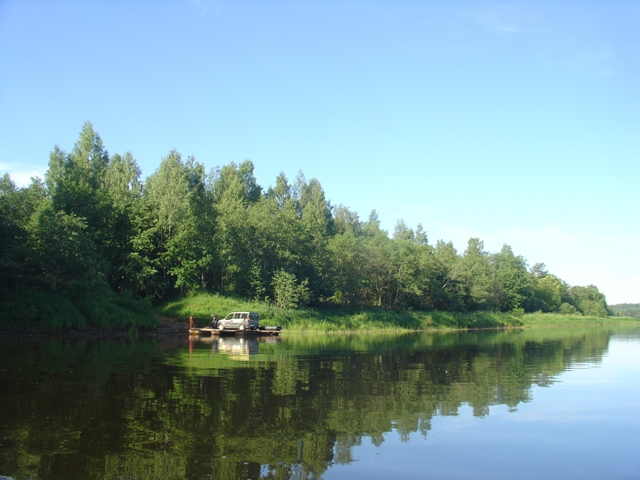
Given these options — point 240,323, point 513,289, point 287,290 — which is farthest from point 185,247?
point 513,289

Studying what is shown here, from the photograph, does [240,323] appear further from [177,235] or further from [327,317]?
[327,317]

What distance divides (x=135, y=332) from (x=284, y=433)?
3921cm

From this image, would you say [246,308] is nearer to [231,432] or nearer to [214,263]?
[214,263]

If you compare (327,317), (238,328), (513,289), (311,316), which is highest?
(513,289)

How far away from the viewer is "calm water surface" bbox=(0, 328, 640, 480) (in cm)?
873

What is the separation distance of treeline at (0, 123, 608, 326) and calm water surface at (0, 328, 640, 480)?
23.9 metres

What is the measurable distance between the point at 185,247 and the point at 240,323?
1516cm

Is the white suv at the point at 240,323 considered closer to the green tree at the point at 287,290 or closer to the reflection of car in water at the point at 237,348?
the reflection of car in water at the point at 237,348

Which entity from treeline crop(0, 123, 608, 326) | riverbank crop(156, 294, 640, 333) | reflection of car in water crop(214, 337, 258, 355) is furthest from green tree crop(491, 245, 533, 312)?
reflection of car in water crop(214, 337, 258, 355)

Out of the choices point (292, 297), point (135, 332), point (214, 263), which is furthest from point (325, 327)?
point (135, 332)

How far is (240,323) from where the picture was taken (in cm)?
4941

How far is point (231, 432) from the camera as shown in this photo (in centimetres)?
1055

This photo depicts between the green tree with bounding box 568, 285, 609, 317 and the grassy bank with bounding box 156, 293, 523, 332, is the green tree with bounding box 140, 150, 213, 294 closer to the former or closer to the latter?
the grassy bank with bounding box 156, 293, 523, 332

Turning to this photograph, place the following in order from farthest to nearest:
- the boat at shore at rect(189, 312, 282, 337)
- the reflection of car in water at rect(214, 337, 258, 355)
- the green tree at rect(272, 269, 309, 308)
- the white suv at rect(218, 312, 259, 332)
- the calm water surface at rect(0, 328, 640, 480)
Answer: the green tree at rect(272, 269, 309, 308) < the white suv at rect(218, 312, 259, 332) < the boat at shore at rect(189, 312, 282, 337) < the reflection of car in water at rect(214, 337, 258, 355) < the calm water surface at rect(0, 328, 640, 480)
